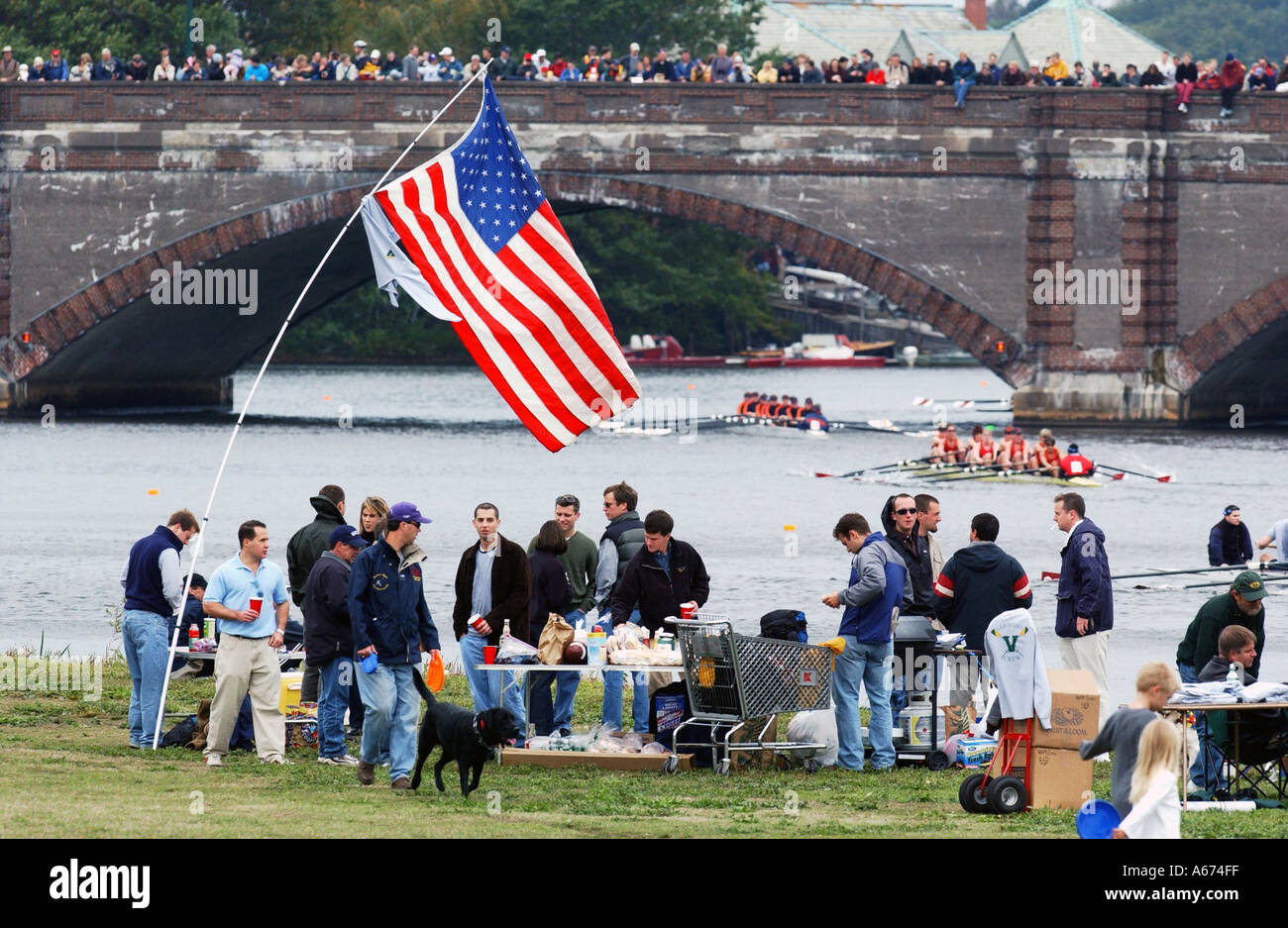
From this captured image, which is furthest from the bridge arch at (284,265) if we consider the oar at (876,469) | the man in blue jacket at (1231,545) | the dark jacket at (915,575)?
the dark jacket at (915,575)

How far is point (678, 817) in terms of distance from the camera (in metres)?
10.9

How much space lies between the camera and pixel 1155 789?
28.3 ft

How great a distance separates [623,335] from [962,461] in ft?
169

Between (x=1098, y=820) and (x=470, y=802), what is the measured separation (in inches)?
145

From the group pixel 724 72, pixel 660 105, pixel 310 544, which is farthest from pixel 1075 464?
pixel 310 544

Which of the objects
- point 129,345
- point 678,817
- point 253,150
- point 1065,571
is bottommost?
point 678,817

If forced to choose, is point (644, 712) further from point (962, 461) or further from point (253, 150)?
point (253, 150)

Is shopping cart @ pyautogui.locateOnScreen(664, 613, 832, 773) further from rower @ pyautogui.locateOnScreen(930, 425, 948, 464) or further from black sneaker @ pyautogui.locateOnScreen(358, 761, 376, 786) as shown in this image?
rower @ pyautogui.locateOnScreen(930, 425, 948, 464)

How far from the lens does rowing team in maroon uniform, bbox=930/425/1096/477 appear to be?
37156 millimetres

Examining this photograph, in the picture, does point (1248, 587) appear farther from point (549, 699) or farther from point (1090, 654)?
point (549, 699)

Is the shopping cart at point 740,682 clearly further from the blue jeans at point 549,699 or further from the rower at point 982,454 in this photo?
the rower at point 982,454

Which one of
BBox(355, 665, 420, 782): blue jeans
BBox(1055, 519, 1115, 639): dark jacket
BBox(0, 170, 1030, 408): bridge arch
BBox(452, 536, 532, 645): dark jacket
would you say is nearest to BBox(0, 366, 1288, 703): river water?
BBox(0, 170, 1030, 408): bridge arch

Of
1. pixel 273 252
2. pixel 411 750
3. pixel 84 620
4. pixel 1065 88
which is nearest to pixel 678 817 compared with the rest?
pixel 411 750

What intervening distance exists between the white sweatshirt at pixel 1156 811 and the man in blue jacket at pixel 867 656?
14.5 ft
